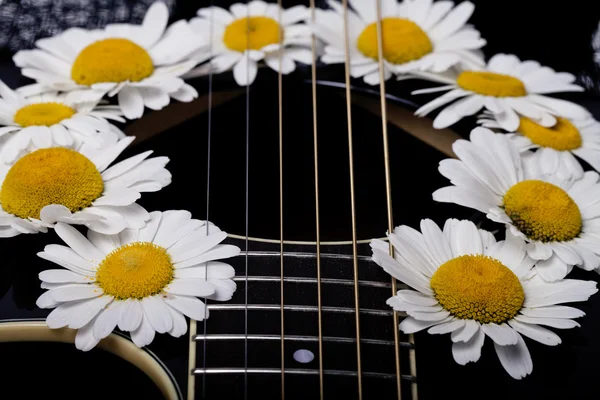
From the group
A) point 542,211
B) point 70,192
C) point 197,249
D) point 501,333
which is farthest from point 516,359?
point 70,192

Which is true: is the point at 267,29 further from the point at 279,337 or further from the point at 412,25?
the point at 279,337

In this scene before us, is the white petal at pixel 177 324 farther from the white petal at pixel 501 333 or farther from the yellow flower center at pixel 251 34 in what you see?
the yellow flower center at pixel 251 34

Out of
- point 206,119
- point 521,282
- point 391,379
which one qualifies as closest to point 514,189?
point 521,282

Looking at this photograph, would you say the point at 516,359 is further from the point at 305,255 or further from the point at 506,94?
the point at 506,94

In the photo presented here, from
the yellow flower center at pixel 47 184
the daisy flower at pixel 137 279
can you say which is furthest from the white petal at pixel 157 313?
the yellow flower center at pixel 47 184

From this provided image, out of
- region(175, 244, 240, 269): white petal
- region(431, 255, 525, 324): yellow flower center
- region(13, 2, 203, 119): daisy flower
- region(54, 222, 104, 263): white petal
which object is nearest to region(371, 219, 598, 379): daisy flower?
region(431, 255, 525, 324): yellow flower center
